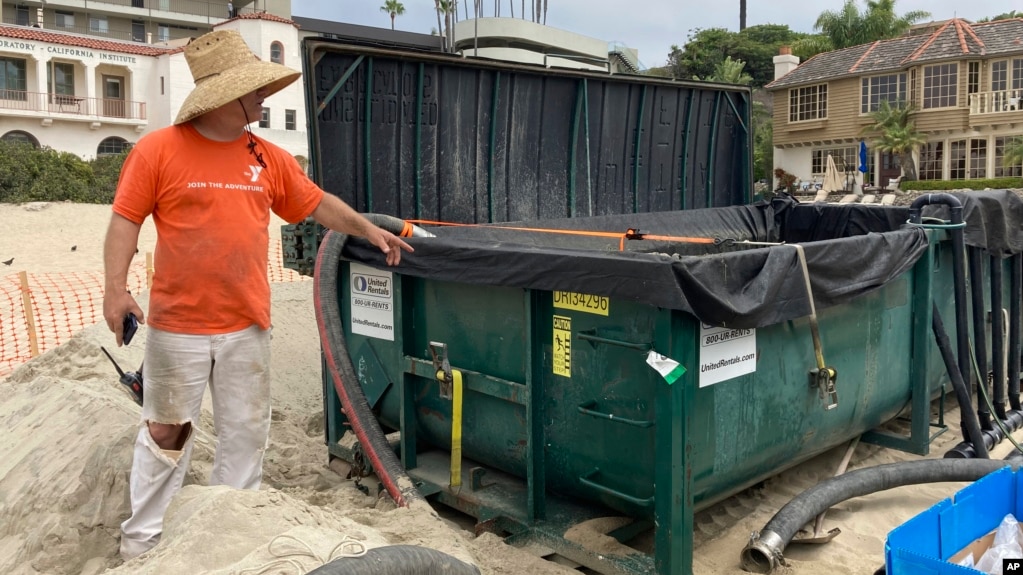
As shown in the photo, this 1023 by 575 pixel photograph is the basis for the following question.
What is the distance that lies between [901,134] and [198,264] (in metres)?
39.3

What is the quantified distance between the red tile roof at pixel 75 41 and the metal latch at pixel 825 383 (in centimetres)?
3743

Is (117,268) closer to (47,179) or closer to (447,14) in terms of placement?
(47,179)

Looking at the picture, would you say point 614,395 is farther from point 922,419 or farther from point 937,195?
point 937,195

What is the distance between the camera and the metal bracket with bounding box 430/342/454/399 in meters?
4.26

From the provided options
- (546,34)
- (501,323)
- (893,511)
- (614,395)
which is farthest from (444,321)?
(546,34)

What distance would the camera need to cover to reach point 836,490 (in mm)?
4176

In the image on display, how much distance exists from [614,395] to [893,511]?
1902 mm

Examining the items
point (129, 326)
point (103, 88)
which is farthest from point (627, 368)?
point (103, 88)

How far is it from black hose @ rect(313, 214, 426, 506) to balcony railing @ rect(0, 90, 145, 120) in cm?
3670

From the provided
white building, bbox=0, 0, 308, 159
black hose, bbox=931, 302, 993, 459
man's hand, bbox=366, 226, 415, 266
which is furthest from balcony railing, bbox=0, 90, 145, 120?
black hose, bbox=931, 302, 993, 459

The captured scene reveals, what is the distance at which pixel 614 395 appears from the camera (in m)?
3.61

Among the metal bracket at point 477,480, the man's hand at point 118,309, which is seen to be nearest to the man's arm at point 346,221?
the man's hand at point 118,309

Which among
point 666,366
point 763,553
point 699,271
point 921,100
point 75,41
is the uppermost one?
point 75,41

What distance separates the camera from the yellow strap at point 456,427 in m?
4.16
